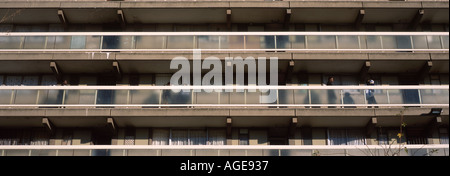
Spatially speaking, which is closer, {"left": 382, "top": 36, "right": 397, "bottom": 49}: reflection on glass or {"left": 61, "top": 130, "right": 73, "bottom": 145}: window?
{"left": 61, "top": 130, "right": 73, "bottom": 145}: window

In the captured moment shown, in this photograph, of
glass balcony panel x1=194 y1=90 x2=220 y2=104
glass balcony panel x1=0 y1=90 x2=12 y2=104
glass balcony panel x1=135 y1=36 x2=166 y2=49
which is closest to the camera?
glass balcony panel x1=194 y1=90 x2=220 y2=104

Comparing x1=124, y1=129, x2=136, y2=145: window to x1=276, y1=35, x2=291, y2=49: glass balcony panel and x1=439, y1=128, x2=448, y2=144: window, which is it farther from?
x1=439, y1=128, x2=448, y2=144: window

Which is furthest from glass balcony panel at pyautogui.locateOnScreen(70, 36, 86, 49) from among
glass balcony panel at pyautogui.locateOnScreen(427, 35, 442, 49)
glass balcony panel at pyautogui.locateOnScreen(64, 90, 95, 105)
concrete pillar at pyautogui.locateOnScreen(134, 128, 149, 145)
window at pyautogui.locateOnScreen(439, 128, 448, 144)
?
window at pyautogui.locateOnScreen(439, 128, 448, 144)

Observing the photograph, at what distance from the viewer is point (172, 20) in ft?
71.8

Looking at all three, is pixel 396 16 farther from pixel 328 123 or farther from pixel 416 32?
pixel 328 123

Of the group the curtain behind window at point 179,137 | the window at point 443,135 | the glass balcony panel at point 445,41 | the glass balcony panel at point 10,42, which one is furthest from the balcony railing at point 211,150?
the glass balcony panel at point 10,42

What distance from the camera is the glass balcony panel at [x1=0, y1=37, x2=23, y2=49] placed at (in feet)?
66.4

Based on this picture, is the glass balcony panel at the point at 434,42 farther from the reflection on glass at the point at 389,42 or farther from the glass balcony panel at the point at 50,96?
the glass balcony panel at the point at 50,96

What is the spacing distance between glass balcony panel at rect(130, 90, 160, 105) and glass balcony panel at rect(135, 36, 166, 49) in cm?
208

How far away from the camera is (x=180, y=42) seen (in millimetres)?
20203

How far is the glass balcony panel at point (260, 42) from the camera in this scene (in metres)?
20.1
